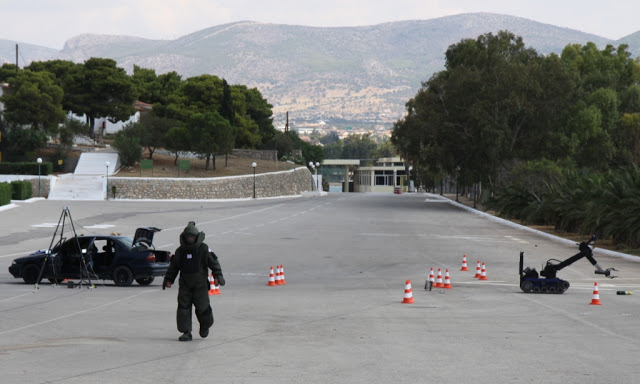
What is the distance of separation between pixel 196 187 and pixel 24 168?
15.2 metres

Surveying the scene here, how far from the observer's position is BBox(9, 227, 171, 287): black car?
19.0 m

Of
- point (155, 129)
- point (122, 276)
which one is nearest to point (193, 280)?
point (122, 276)

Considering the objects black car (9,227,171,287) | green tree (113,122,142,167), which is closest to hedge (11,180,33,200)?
green tree (113,122,142,167)

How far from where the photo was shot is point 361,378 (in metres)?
8.62

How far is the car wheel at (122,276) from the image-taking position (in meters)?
19.1

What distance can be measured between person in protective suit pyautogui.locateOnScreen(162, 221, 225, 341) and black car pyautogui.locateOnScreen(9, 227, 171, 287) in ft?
26.0

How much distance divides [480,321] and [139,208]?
4801 cm

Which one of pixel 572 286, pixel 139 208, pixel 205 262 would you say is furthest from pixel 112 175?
pixel 205 262

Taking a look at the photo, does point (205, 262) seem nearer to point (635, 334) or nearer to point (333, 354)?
point (333, 354)

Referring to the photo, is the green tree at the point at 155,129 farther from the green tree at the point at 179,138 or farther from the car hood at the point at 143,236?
the car hood at the point at 143,236

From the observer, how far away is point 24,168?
7238 cm

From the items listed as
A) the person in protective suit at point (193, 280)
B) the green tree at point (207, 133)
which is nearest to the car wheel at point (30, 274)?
the person in protective suit at point (193, 280)

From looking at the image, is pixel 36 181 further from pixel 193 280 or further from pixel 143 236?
pixel 193 280

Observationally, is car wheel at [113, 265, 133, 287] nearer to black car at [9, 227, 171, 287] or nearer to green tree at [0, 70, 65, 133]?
black car at [9, 227, 171, 287]
